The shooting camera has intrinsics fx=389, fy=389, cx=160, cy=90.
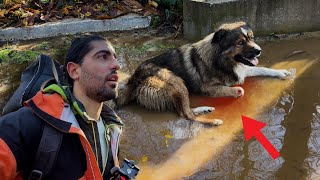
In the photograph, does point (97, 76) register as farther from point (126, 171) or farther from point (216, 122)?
point (216, 122)

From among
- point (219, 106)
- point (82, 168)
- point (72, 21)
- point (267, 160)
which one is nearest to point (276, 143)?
point (267, 160)

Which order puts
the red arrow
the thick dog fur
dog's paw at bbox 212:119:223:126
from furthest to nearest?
the thick dog fur → dog's paw at bbox 212:119:223:126 → the red arrow

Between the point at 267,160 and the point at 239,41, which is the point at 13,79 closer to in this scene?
the point at 239,41

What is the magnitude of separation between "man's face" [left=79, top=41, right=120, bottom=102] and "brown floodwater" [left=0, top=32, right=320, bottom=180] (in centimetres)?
210

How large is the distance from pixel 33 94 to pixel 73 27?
231 inches

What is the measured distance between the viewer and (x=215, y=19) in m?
7.54

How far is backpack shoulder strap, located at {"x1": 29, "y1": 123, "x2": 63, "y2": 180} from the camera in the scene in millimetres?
2123

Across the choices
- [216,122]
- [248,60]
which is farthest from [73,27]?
[216,122]

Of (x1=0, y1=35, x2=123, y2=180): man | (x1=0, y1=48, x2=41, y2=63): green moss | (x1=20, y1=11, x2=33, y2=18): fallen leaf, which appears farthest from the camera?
(x1=20, y1=11, x2=33, y2=18): fallen leaf

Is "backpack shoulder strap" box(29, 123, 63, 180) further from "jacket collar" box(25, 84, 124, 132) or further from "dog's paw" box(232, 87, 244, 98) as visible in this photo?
"dog's paw" box(232, 87, 244, 98)

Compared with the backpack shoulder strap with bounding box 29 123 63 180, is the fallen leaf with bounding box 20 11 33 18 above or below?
below

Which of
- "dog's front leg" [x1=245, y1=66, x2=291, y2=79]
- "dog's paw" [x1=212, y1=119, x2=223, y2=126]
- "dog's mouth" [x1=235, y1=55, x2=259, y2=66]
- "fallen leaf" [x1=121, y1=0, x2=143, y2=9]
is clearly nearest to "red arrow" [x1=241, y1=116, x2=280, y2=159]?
"dog's paw" [x1=212, y1=119, x2=223, y2=126]

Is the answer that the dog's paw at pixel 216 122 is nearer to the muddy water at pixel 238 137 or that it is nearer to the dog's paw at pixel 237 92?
the muddy water at pixel 238 137

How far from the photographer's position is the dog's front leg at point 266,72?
20.4 feet
